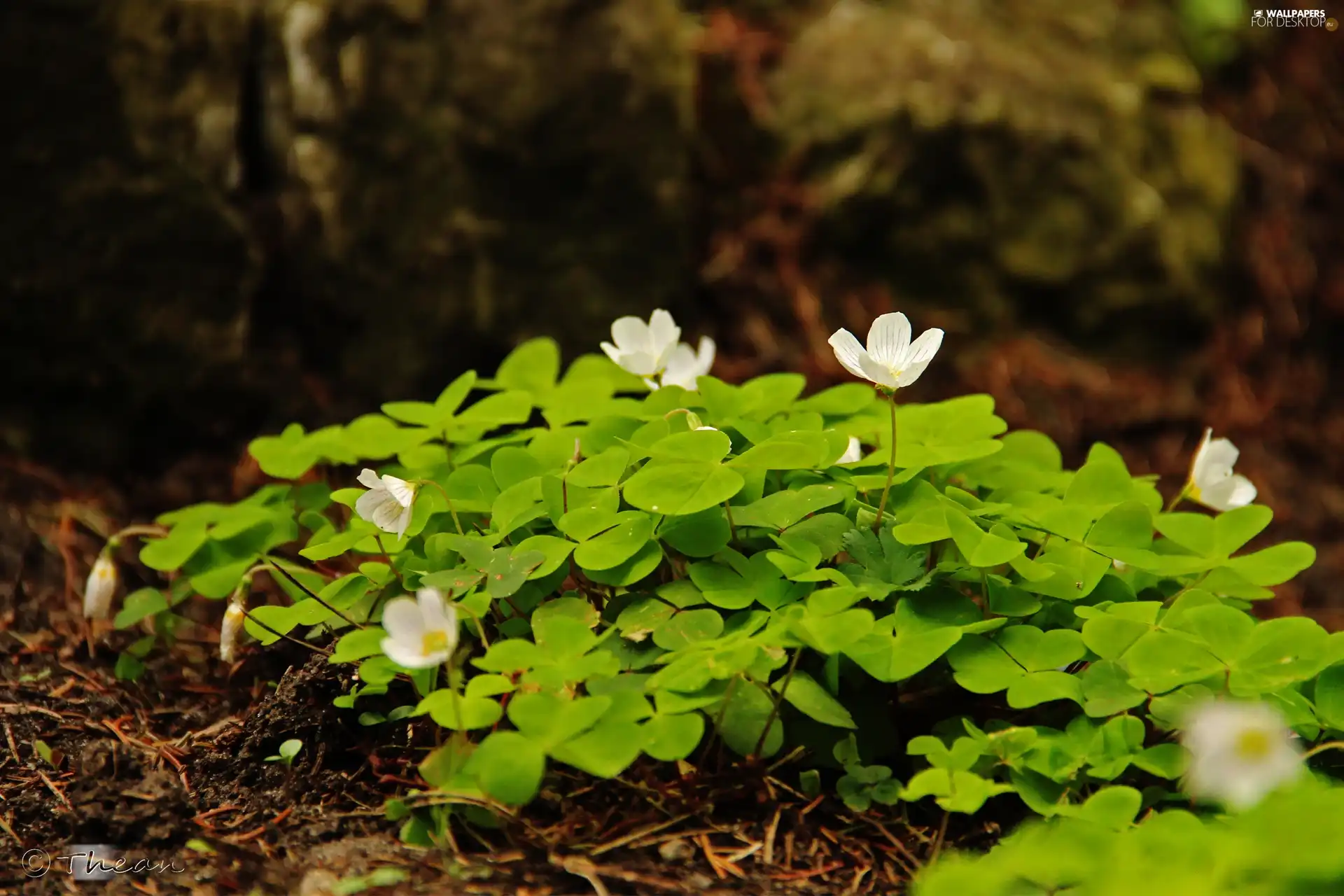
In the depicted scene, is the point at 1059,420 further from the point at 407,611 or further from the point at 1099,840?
the point at 407,611

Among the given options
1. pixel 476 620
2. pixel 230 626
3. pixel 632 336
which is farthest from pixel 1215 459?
pixel 230 626

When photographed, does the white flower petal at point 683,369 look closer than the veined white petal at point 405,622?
No

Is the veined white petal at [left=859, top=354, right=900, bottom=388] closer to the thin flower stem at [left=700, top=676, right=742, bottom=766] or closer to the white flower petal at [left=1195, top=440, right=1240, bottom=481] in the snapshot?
the thin flower stem at [left=700, top=676, right=742, bottom=766]

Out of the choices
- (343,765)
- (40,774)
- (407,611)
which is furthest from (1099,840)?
(40,774)

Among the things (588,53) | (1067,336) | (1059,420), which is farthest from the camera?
(1067,336)

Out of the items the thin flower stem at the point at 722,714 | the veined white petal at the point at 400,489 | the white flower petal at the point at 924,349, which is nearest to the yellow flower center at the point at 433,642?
the veined white petal at the point at 400,489

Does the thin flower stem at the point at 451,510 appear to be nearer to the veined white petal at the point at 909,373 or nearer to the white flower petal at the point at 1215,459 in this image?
the veined white petal at the point at 909,373

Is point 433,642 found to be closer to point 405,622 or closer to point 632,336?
point 405,622

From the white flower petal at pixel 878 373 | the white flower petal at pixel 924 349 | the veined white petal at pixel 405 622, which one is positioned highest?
the white flower petal at pixel 924 349
